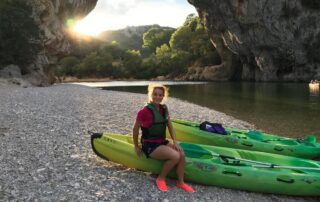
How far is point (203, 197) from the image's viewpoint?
21.6ft

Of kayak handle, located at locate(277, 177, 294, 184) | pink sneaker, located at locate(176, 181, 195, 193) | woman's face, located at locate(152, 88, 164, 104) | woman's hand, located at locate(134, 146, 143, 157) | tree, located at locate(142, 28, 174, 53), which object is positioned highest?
tree, located at locate(142, 28, 174, 53)

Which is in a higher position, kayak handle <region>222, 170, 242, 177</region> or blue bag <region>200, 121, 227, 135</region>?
blue bag <region>200, 121, 227, 135</region>

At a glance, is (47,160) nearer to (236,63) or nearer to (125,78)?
(236,63)

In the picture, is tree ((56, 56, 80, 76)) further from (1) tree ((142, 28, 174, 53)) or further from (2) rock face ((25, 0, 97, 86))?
(1) tree ((142, 28, 174, 53))

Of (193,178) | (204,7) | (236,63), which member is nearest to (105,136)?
(193,178)

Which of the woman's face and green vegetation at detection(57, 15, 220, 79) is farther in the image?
green vegetation at detection(57, 15, 220, 79)

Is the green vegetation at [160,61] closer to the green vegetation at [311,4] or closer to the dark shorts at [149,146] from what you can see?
the green vegetation at [311,4]

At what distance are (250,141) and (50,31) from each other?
140 ft

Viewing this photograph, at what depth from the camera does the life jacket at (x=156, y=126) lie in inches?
270

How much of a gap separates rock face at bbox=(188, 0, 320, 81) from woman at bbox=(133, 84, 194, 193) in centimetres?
5356

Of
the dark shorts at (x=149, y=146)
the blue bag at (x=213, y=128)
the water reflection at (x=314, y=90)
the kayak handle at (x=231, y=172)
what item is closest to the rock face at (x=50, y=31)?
the water reflection at (x=314, y=90)

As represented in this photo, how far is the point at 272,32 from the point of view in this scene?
57656 mm

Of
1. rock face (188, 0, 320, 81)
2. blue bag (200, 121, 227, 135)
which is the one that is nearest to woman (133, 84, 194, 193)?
blue bag (200, 121, 227, 135)

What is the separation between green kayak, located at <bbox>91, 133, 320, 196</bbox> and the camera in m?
7.04
